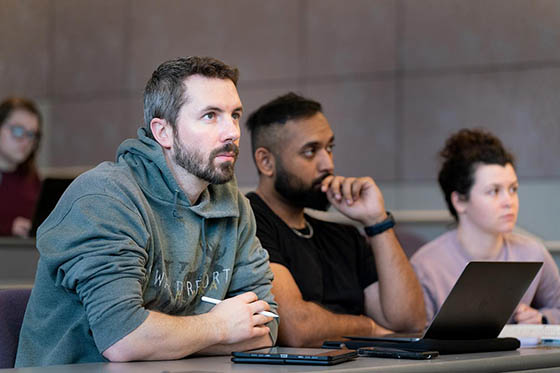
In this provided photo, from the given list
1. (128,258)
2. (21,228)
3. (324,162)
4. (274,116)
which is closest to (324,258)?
(324,162)

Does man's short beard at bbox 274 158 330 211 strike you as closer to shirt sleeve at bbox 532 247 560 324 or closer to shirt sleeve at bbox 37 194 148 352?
shirt sleeve at bbox 532 247 560 324

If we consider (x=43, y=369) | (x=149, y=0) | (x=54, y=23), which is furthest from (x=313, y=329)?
(x=54, y=23)

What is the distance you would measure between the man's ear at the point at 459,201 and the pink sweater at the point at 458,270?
11 centimetres

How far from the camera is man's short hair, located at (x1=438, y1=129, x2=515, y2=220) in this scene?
286 centimetres

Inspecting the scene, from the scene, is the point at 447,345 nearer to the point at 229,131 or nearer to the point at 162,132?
the point at 229,131

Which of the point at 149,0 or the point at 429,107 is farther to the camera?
the point at 149,0

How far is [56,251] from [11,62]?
181 inches

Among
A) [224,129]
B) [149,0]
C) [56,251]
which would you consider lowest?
[56,251]

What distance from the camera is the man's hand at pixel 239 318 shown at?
1651 millimetres

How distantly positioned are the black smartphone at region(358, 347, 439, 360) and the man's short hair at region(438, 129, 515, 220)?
4.53 feet

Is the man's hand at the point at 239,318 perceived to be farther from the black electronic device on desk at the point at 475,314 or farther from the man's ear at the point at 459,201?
the man's ear at the point at 459,201

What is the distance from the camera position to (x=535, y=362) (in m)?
1.67

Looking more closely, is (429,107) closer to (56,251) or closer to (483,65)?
(483,65)

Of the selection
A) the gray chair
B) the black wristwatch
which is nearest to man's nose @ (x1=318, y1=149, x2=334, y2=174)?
the black wristwatch
